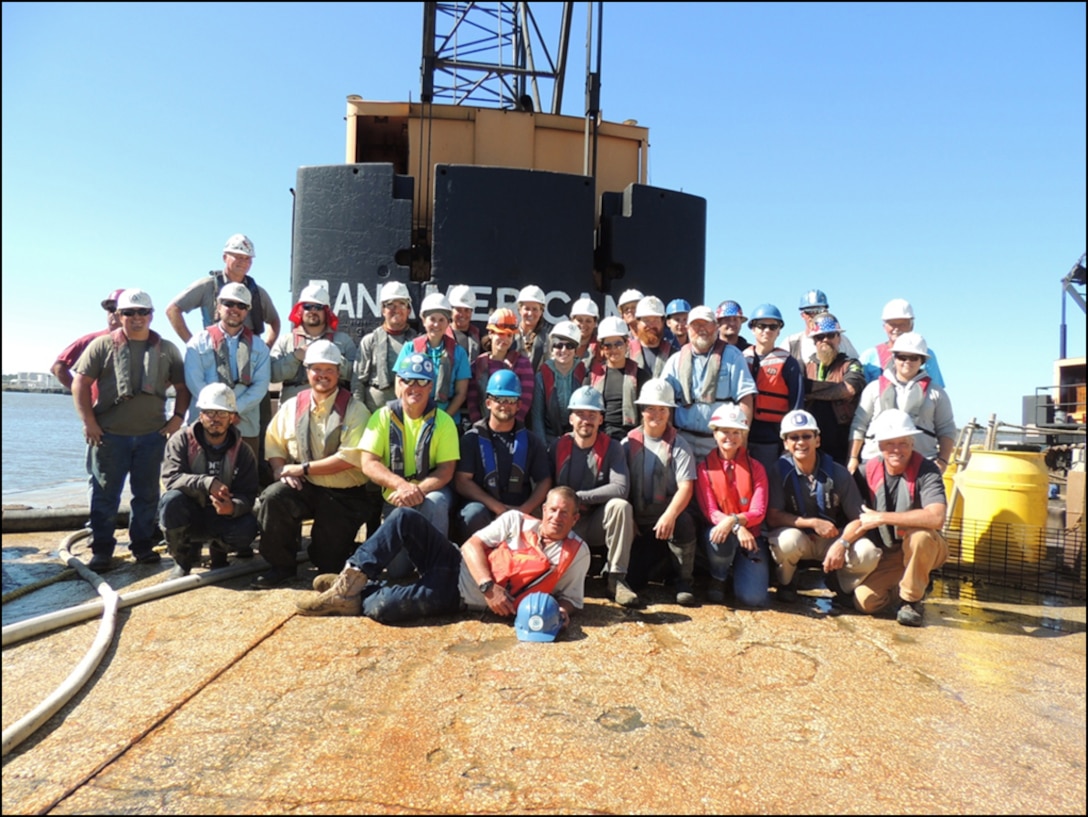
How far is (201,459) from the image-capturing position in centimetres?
438

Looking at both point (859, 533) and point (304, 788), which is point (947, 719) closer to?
point (859, 533)

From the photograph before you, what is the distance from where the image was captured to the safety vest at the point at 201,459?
437cm

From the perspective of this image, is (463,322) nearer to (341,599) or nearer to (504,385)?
(504,385)

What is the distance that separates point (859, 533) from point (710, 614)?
0.90m

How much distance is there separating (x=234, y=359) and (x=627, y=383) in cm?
249

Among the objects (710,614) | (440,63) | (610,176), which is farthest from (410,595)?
(440,63)

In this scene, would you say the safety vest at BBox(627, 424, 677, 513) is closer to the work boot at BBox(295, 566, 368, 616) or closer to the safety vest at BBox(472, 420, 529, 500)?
the safety vest at BBox(472, 420, 529, 500)

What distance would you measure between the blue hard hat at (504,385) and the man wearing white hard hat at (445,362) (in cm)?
59

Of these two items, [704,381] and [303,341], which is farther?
[303,341]

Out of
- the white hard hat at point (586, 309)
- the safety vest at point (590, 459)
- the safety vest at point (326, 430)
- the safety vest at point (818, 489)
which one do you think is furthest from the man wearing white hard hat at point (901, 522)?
the safety vest at point (326, 430)

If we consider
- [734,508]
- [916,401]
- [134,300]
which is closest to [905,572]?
[734,508]

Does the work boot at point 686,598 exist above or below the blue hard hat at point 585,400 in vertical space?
below

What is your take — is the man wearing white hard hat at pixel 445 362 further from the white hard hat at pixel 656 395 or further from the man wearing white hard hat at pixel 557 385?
the white hard hat at pixel 656 395

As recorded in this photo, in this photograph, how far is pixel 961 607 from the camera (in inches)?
169
